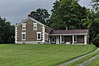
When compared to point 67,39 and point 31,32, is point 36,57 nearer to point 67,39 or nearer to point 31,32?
point 31,32

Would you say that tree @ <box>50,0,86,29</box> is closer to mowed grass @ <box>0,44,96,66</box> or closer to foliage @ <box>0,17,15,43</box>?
foliage @ <box>0,17,15,43</box>

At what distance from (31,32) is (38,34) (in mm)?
1981

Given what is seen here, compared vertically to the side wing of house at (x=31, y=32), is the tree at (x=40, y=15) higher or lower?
higher

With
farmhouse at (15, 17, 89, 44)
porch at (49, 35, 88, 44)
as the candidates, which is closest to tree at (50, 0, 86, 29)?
porch at (49, 35, 88, 44)

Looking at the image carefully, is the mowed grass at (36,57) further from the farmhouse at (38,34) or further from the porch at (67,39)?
the porch at (67,39)

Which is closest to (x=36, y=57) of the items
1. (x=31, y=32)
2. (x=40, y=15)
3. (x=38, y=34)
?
(x=38, y=34)

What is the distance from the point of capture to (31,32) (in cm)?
6600

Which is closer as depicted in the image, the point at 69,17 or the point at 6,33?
the point at 6,33

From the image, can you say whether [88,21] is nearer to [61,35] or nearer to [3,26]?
[61,35]

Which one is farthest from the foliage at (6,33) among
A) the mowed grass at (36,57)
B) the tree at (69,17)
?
the mowed grass at (36,57)

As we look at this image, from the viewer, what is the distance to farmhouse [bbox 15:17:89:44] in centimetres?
6506

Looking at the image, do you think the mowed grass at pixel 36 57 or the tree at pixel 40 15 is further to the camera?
the tree at pixel 40 15

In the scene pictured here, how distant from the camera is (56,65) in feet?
70.6

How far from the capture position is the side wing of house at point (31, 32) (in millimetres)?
64750
